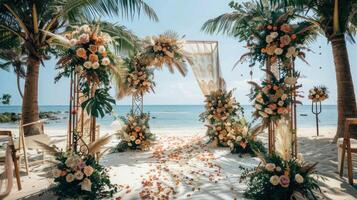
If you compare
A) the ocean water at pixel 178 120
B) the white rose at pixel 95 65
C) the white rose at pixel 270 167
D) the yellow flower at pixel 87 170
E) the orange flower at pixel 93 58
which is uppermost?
the orange flower at pixel 93 58

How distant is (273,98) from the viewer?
3.42 meters

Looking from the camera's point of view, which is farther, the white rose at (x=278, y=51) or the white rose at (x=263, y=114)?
the white rose at (x=263, y=114)

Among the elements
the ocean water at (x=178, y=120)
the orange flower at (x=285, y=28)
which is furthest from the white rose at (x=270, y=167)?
the ocean water at (x=178, y=120)

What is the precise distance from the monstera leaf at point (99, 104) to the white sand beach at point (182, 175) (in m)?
1.11

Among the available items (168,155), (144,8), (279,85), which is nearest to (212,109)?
(168,155)

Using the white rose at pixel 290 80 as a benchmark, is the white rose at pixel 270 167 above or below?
below

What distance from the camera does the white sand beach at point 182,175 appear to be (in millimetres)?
3441

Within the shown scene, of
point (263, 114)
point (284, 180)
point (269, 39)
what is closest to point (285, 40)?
point (269, 39)

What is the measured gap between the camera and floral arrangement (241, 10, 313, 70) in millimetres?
3312

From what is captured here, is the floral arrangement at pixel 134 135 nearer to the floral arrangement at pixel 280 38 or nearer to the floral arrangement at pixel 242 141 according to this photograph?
the floral arrangement at pixel 242 141

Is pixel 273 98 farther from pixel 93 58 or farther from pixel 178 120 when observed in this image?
pixel 178 120

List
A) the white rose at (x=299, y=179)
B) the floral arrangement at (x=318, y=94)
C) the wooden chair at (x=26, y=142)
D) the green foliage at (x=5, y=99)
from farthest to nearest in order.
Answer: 1. the green foliage at (x=5, y=99)
2. the floral arrangement at (x=318, y=94)
3. the wooden chair at (x=26, y=142)
4. the white rose at (x=299, y=179)

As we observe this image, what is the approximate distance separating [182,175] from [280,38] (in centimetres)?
265

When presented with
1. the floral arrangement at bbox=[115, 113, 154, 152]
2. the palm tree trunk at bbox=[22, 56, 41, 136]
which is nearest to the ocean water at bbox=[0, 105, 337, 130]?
the floral arrangement at bbox=[115, 113, 154, 152]
